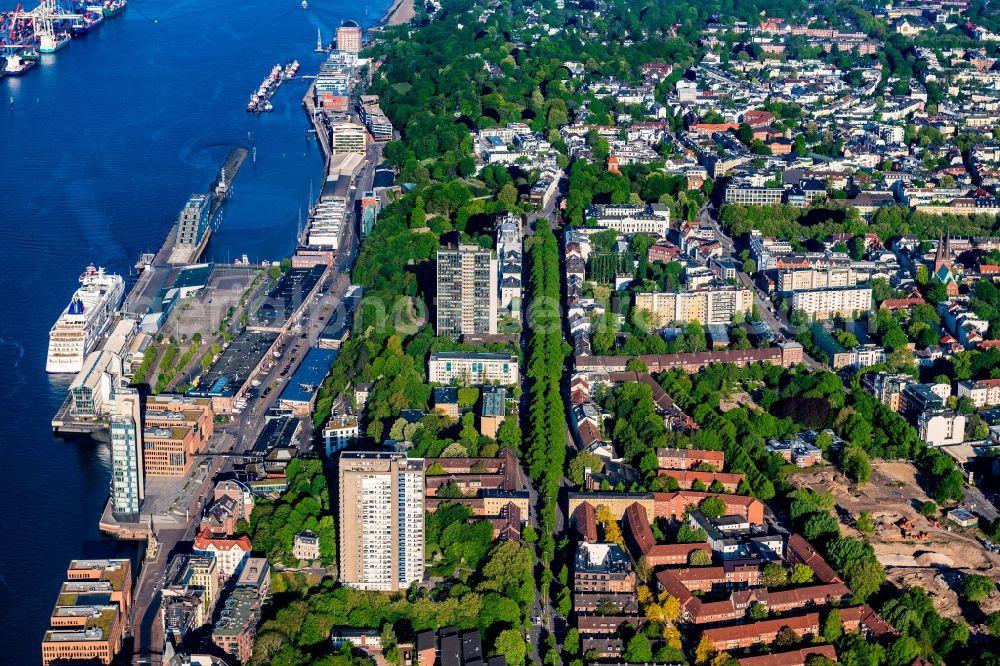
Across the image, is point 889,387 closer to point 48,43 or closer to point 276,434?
point 276,434

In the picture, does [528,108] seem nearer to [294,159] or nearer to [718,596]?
[294,159]

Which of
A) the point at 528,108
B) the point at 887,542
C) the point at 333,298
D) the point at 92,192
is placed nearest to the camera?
the point at 887,542

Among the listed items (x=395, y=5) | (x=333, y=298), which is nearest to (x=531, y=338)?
Answer: (x=333, y=298)

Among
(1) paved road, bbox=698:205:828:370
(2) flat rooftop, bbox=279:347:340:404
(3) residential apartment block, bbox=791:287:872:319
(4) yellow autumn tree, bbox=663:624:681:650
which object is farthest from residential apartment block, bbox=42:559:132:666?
(3) residential apartment block, bbox=791:287:872:319

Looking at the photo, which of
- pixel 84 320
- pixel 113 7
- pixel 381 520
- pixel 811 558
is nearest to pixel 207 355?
pixel 84 320

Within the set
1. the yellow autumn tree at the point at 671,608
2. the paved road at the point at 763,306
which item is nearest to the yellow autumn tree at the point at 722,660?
the yellow autumn tree at the point at 671,608
